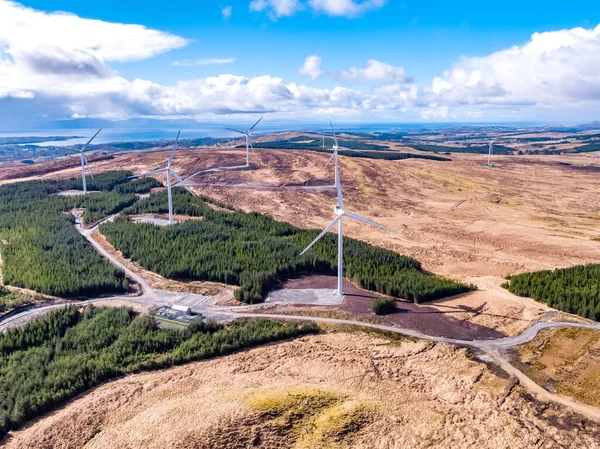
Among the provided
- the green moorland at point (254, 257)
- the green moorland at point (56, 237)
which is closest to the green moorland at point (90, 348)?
the green moorland at point (56, 237)

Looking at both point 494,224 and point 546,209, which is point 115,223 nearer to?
point 494,224

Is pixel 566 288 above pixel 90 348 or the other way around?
above

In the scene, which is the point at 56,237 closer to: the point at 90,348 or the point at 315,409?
the point at 90,348

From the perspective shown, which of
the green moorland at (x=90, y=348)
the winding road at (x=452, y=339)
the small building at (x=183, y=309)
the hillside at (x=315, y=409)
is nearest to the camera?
the hillside at (x=315, y=409)

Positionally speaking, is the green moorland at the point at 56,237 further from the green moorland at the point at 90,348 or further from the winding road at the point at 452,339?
the green moorland at the point at 90,348

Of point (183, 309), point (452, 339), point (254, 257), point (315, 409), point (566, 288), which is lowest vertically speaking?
point (452, 339)

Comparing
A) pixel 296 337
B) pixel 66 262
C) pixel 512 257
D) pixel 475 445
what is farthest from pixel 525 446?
pixel 66 262

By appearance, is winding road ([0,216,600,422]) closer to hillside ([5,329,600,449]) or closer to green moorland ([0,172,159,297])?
hillside ([5,329,600,449])

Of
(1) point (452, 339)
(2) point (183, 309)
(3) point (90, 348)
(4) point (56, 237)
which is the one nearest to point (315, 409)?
(1) point (452, 339)
